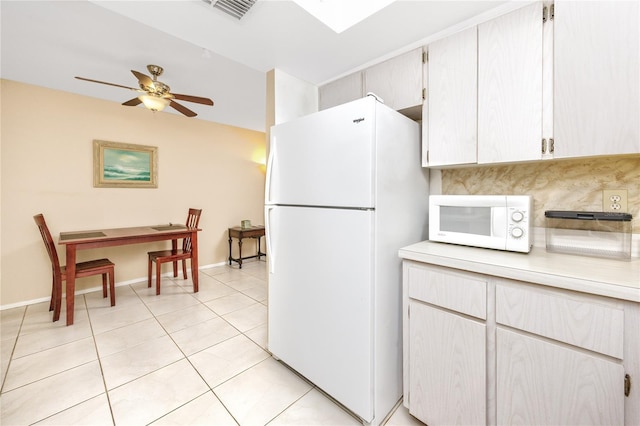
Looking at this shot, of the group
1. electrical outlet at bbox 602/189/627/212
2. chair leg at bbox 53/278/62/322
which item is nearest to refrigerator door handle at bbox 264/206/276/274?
electrical outlet at bbox 602/189/627/212

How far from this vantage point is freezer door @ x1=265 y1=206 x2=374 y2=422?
52.1 inches

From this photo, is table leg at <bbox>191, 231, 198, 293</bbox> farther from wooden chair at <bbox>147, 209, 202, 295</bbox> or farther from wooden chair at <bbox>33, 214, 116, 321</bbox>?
wooden chair at <bbox>33, 214, 116, 321</bbox>

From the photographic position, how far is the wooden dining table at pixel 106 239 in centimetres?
255

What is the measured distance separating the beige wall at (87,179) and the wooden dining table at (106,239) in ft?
1.12

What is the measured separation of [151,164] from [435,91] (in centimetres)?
389

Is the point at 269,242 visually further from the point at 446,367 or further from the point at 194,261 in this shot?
the point at 194,261

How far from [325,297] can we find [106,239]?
2722 mm

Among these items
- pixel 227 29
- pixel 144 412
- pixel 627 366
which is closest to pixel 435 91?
pixel 227 29

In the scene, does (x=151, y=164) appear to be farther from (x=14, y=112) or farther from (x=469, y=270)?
(x=469, y=270)

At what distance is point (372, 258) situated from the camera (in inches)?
51.3

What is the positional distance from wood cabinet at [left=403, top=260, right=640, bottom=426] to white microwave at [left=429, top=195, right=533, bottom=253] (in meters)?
0.30

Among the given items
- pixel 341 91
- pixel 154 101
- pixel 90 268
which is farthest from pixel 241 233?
pixel 341 91

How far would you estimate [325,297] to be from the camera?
1506mm

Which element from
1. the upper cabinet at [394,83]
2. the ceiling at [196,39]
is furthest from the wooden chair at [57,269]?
the upper cabinet at [394,83]
